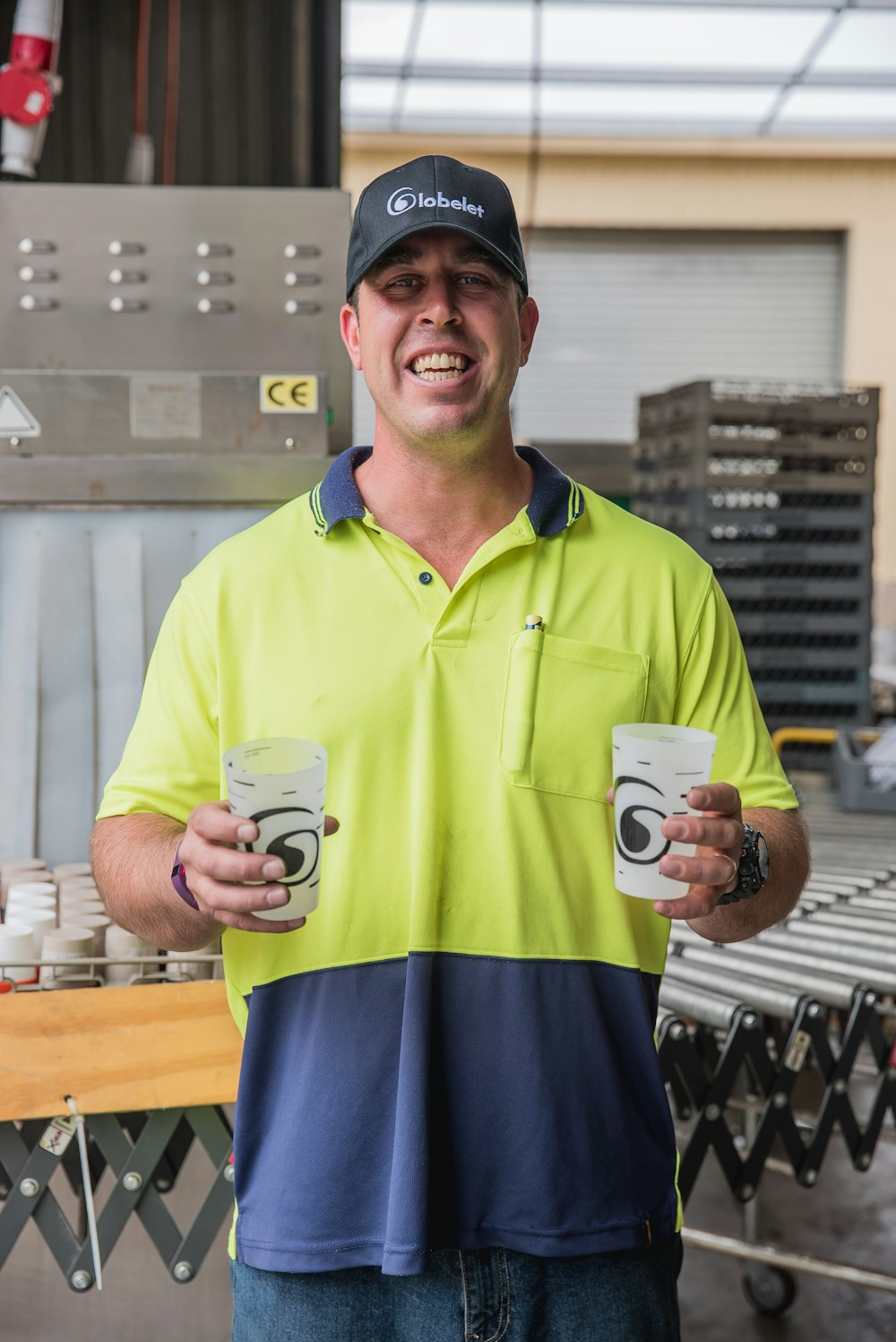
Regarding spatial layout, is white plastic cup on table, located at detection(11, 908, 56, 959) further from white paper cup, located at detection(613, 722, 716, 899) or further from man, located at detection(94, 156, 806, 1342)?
white paper cup, located at detection(613, 722, 716, 899)

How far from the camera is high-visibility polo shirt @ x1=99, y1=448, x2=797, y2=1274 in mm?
1337

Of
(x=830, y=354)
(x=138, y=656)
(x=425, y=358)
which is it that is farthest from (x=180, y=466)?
(x=830, y=354)

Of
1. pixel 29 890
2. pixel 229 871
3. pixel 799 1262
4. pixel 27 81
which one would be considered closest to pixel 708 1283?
pixel 799 1262

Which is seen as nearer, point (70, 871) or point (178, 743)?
point (178, 743)

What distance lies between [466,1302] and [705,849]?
0.55 metres

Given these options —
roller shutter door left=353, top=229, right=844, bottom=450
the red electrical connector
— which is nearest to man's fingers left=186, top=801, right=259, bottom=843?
the red electrical connector

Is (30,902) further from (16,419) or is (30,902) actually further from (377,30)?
(377,30)

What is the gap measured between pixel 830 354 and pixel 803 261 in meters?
0.79

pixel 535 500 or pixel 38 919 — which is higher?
pixel 535 500

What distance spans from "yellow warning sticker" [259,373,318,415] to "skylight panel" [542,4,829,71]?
236 inches

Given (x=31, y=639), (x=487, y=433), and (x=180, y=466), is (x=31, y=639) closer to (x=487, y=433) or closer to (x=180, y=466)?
(x=180, y=466)

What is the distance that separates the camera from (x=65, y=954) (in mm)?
1759

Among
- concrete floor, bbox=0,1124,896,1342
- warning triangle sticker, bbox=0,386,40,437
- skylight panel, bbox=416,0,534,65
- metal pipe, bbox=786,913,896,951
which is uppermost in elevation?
skylight panel, bbox=416,0,534,65

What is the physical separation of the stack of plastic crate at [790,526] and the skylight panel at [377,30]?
408 centimetres
